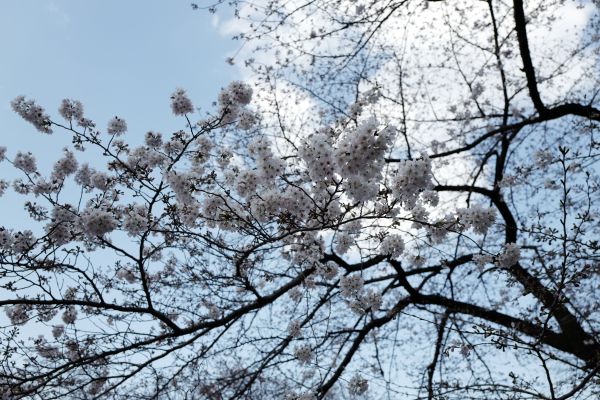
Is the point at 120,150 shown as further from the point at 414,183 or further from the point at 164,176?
the point at 414,183

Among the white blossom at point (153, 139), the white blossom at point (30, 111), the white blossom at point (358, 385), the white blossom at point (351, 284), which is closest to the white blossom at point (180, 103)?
the white blossom at point (153, 139)

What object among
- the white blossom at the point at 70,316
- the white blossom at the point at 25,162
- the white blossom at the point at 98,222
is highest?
the white blossom at the point at 25,162

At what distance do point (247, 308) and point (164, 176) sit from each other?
2.86 metres

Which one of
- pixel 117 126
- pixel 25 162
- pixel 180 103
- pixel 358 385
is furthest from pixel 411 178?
pixel 25 162

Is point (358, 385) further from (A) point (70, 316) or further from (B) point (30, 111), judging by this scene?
(B) point (30, 111)

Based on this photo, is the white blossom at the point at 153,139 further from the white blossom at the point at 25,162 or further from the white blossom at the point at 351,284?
the white blossom at the point at 351,284

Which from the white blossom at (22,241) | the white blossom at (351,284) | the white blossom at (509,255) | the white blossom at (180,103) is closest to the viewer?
the white blossom at (22,241)

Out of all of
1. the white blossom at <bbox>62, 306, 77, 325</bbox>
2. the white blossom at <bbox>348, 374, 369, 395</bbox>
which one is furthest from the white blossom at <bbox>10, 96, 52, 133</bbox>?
the white blossom at <bbox>348, 374, 369, 395</bbox>

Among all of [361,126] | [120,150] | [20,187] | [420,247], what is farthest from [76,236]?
[420,247]

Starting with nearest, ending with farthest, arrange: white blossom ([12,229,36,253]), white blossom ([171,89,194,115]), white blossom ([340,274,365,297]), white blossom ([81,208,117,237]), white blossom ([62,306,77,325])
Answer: white blossom ([81,208,117,237]) → white blossom ([12,229,36,253]) → white blossom ([171,89,194,115]) → white blossom ([340,274,365,297]) → white blossom ([62,306,77,325])

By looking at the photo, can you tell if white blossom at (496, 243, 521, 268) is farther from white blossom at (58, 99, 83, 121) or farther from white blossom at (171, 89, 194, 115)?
white blossom at (58, 99, 83, 121)

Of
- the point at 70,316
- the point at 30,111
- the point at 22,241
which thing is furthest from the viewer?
the point at 70,316

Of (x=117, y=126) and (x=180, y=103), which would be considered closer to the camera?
(x=180, y=103)

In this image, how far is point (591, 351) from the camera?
7.15 metres
